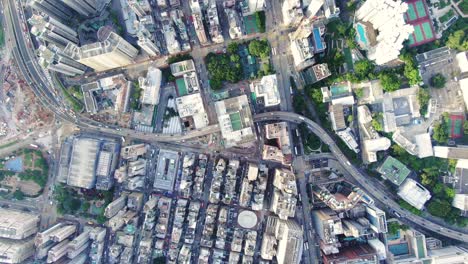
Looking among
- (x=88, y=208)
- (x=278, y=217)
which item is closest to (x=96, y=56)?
(x=88, y=208)

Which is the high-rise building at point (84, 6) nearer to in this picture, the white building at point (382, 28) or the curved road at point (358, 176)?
the curved road at point (358, 176)

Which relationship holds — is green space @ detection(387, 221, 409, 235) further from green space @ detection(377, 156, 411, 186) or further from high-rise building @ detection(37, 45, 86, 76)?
high-rise building @ detection(37, 45, 86, 76)

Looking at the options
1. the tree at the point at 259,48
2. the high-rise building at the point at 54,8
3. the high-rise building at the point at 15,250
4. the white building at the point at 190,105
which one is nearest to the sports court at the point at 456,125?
the tree at the point at 259,48

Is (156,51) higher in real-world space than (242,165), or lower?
higher

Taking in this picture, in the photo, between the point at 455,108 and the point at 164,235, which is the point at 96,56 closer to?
the point at 164,235

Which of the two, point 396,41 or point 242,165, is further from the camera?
point 242,165

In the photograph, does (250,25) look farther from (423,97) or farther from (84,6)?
(423,97)

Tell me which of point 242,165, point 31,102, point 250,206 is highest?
point 31,102

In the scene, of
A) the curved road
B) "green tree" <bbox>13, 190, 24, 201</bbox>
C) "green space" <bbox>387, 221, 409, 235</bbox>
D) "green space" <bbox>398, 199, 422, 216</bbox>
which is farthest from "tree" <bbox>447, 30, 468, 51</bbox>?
"green tree" <bbox>13, 190, 24, 201</bbox>

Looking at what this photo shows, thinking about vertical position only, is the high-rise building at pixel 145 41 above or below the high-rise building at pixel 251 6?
below
